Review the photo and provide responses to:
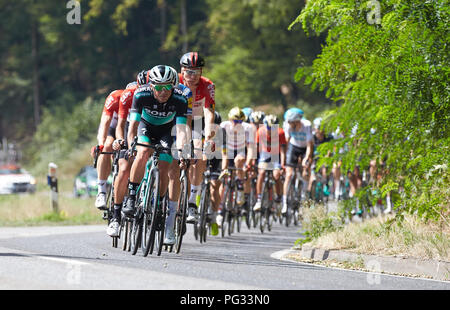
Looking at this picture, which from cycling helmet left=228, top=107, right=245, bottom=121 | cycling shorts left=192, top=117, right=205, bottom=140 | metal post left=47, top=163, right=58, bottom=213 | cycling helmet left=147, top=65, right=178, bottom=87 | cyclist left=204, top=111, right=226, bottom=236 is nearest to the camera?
cycling helmet left=147, top=65, right=178, bottom=87

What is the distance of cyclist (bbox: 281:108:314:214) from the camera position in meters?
17.5

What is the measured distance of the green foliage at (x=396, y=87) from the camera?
1084cm

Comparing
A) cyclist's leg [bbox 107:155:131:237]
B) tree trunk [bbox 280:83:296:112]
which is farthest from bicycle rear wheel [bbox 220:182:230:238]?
tree trunk [bbox 280:83:296:112]

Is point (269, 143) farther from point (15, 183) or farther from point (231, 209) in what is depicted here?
point (15, 183)

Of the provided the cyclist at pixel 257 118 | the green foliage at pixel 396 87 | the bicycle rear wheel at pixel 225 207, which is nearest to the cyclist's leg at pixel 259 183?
the cyclist at pixel 257 118

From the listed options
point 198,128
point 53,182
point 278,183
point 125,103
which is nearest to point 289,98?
point 53,182

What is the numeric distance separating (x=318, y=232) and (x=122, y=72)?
48868 millimetres

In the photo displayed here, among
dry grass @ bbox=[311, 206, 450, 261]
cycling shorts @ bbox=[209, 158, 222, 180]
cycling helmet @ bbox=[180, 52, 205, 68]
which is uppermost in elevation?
cycling helmet @ bbox=[180, 52, 205, 68]

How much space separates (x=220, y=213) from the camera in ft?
49.9

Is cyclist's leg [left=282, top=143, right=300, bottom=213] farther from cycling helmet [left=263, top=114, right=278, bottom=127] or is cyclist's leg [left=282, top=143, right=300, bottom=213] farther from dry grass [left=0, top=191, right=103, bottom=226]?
dry grass [left=0, top=191, right=103, bottom=226]

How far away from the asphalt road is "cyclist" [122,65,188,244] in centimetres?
79

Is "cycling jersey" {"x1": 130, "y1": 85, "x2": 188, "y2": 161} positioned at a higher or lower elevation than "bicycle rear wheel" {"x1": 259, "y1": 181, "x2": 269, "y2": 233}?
higher

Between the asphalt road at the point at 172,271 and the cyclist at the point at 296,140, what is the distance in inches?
169
